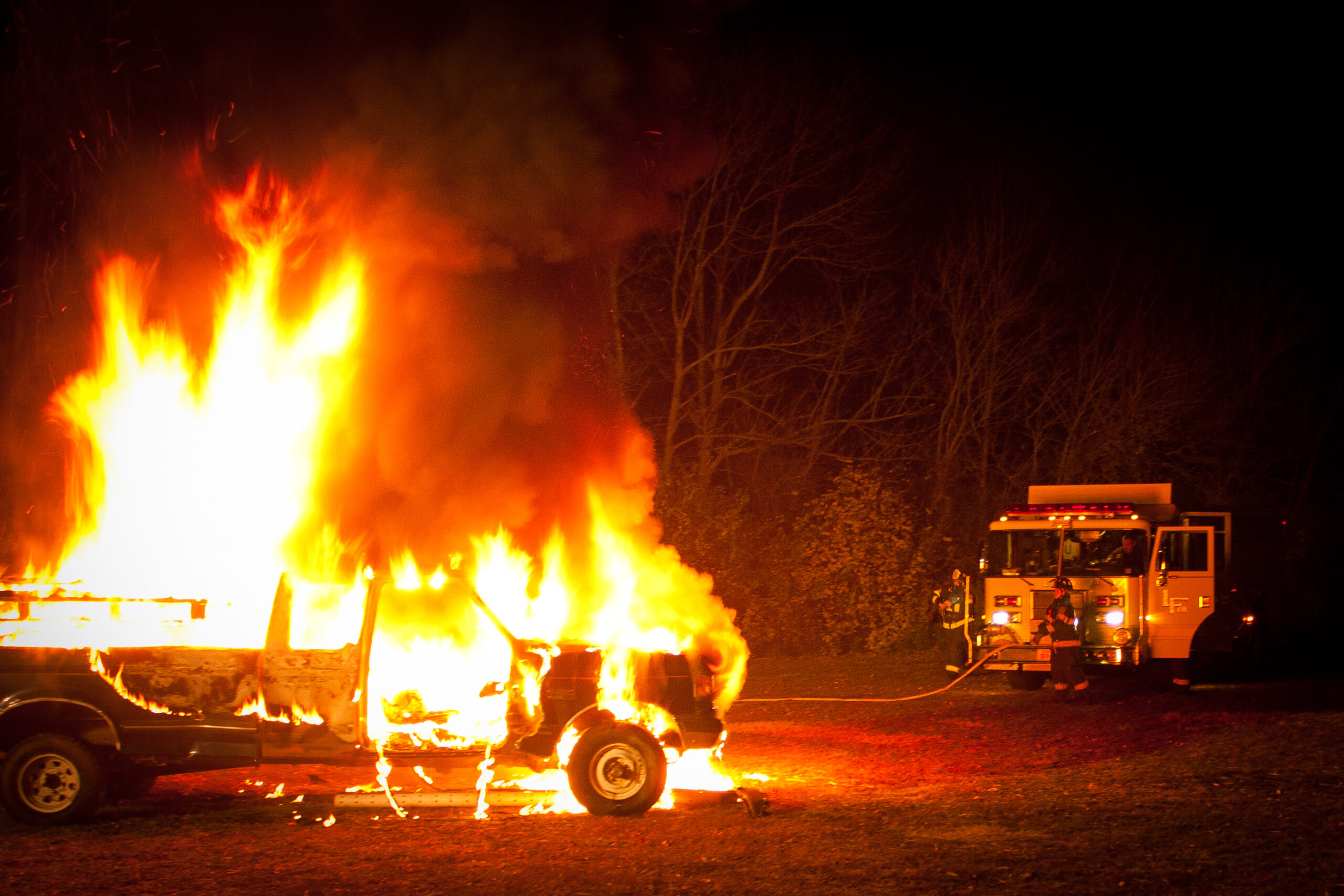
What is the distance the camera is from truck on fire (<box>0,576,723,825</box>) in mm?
8422

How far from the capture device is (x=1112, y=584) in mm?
16766

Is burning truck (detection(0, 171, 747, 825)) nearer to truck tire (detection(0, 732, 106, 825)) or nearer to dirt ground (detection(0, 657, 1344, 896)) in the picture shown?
truck tire (detection(0, 732, 106, 825))

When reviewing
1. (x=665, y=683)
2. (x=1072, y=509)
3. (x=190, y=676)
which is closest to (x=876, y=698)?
(x=1072, y=509)

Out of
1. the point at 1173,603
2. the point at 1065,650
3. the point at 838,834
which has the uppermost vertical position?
the point at 1173,603

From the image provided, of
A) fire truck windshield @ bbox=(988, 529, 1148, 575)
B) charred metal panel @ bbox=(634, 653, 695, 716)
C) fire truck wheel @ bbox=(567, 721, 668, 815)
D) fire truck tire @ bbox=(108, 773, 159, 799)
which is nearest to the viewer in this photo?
fire truck wheel @ bbox=(567, 721, 668, 815)

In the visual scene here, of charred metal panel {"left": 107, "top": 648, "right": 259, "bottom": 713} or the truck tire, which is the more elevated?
charred metal panel {"left": 107, "top": 648, "right": 259, "bottom": 713}

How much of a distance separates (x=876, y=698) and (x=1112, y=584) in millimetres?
3438

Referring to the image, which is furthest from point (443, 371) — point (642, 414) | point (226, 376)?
point (642, 414)

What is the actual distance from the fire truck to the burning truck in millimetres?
6443

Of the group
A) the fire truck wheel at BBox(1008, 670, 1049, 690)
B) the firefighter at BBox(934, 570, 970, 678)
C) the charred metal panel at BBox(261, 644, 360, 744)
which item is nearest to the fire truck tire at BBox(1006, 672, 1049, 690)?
the fire truck wheel at BBox(1008, 670, 1049, 690)

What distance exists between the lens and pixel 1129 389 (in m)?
28.8

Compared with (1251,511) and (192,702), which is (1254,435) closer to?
(1251,511)

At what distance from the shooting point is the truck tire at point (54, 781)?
8375 mm

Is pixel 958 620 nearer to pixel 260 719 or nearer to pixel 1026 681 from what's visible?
pixel 1026 681
